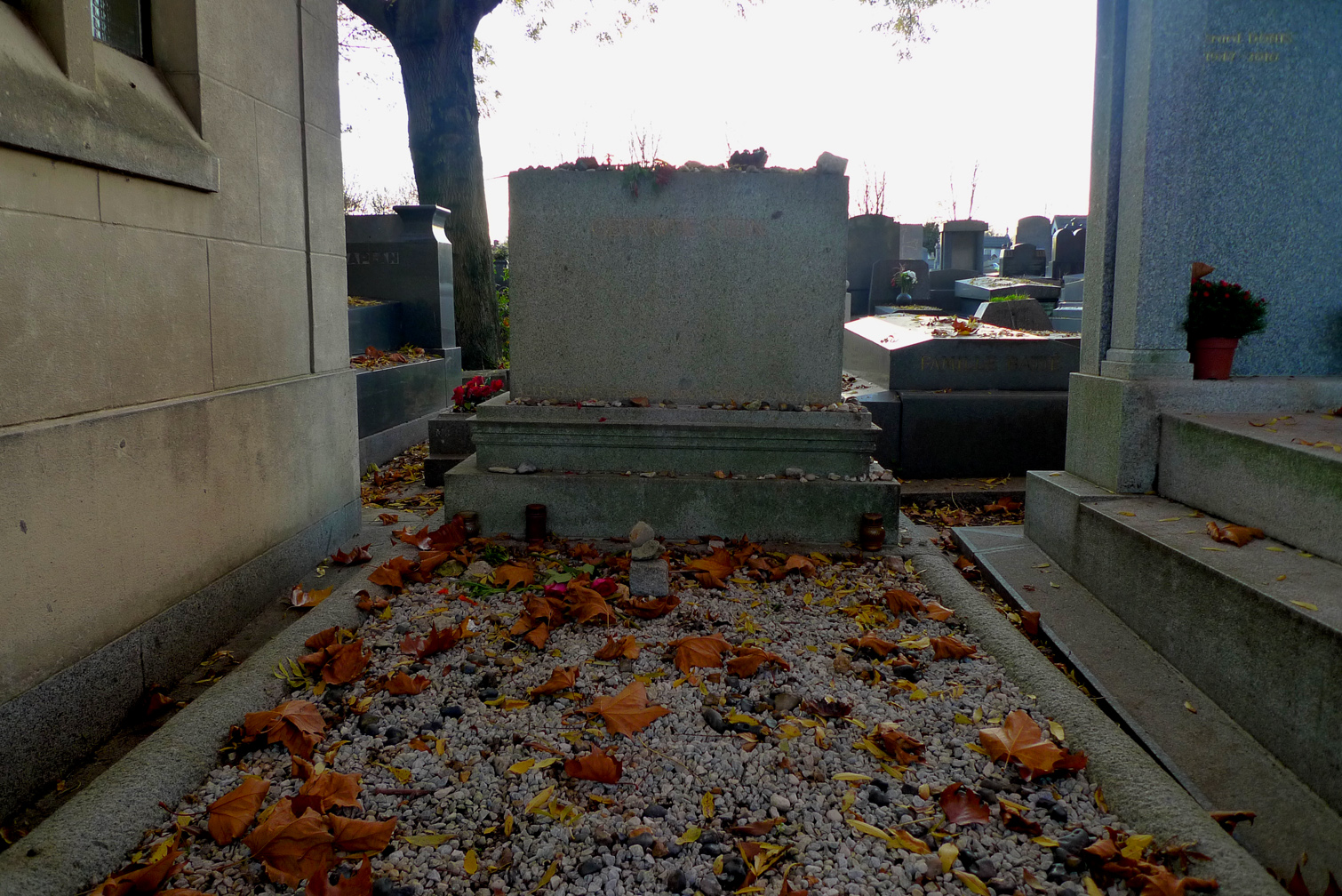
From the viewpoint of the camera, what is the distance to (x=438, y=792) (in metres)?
2.42

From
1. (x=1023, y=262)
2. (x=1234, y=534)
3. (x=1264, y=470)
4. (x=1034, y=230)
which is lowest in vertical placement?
(x=1234, y=534)

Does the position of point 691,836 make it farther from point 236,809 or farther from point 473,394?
point 473,394

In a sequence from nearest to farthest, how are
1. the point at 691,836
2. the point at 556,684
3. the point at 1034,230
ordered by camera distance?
the point at 691,836 < the point at 556,684 < the point at 1034,230

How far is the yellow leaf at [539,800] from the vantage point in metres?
2.34

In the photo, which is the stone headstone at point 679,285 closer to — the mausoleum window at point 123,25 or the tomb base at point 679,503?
the tomb base at point 679,503

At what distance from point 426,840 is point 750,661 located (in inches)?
50.6

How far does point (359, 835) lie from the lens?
2.17 meters

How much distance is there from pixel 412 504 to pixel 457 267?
6.05m

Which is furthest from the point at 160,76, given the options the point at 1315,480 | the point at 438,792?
the point at 1315,480

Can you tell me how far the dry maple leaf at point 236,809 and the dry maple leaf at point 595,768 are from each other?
2.58 ft

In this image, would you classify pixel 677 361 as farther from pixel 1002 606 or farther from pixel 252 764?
pixel 252 764

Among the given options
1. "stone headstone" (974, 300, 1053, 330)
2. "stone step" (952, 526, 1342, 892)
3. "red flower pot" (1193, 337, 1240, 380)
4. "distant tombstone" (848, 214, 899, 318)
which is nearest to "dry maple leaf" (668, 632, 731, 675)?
"stone step" (952, 526, 1342, 892)

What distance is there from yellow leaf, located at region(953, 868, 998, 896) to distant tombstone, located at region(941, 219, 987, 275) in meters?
21.6

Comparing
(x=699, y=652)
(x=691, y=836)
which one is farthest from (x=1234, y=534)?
(x=691, y=836)
